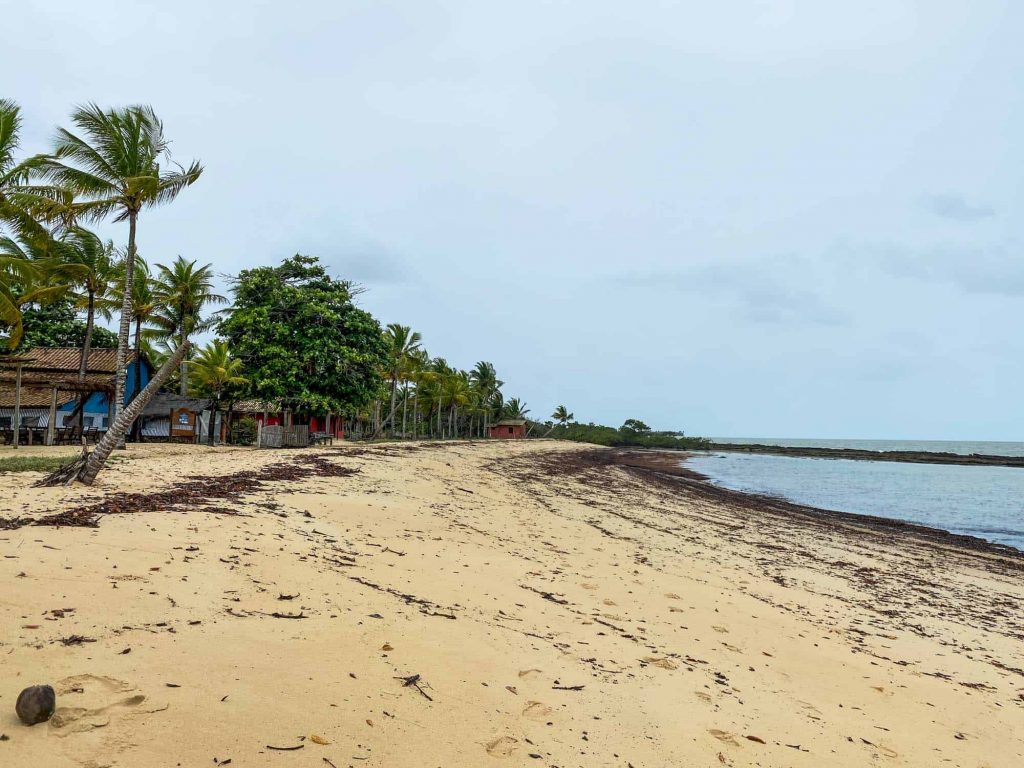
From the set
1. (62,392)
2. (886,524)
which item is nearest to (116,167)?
(62,392)

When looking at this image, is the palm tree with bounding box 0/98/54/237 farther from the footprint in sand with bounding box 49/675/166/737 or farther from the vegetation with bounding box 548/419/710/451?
the vegetation with bounding box 548/419/710/451

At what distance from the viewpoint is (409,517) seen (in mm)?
9297

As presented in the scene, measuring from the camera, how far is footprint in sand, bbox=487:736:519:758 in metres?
3.04

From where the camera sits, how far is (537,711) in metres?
3.56

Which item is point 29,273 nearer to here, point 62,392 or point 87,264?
point 87,264

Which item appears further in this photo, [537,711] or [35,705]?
[537,711]

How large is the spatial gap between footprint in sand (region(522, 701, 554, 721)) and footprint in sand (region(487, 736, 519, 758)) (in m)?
0.31

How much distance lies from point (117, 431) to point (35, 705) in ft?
25.5

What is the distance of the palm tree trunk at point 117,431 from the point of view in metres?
8.43

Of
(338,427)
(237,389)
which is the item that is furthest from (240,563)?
(338,427)

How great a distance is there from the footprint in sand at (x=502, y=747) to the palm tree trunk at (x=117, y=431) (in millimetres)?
7776

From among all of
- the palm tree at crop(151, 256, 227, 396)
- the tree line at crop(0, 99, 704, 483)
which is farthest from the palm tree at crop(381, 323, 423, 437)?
the palm tree at crop(151, 256, 227, 396)

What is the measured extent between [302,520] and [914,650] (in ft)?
24.6

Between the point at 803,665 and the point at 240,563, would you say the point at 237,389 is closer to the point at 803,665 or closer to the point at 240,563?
the point at 240,563
